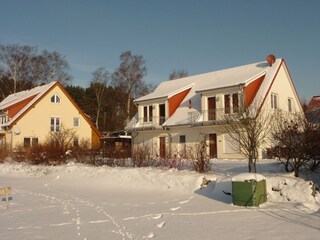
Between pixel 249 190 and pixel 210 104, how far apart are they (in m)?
19.4

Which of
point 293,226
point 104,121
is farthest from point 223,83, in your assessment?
point 104,121

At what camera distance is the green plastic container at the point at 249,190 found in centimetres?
1088

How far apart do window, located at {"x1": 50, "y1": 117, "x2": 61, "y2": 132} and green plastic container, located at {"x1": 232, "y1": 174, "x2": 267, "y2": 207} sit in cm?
3328

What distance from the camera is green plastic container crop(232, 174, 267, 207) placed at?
1088 cm

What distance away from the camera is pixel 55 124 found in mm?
41719

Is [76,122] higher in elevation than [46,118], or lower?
lower

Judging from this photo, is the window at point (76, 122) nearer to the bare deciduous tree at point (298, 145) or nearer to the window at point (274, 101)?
the window at point (274, 101)

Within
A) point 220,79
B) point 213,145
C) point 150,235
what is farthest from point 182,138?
point 150,235

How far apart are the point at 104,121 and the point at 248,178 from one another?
50.9 metres

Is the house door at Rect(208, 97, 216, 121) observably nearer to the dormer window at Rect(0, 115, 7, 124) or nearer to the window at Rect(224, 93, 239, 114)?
the window at Rect(224, 93, 239, 114)

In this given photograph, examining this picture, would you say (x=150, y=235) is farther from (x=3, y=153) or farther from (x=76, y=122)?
(x=76, y=122)

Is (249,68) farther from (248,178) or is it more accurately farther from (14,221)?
(14,221)

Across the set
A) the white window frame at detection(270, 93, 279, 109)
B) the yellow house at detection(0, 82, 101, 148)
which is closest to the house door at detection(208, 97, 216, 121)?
the white window frame at detection(270, 93, 279, 109)

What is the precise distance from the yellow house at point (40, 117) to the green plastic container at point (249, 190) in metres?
27.3
